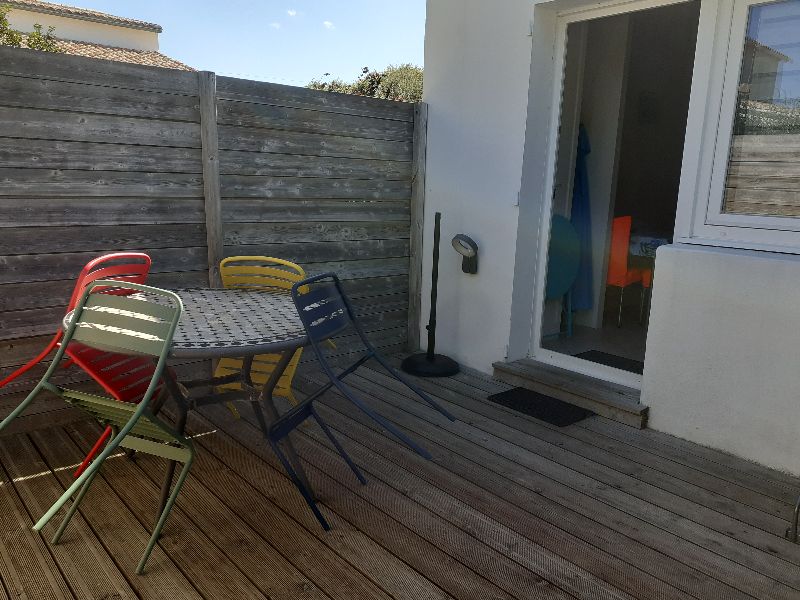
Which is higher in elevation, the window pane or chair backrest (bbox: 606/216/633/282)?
the window pane

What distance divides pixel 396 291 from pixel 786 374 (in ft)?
8.11

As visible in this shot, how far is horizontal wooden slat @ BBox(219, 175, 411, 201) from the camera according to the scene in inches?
131

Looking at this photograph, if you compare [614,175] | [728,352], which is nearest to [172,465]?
[728,352]

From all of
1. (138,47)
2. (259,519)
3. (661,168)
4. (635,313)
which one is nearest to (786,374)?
(259,519)

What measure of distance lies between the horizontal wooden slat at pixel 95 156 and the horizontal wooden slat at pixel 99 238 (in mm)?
293

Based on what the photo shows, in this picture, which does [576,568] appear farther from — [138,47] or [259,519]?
[138,47]

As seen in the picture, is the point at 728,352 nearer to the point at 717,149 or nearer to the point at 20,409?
the point at 717,149

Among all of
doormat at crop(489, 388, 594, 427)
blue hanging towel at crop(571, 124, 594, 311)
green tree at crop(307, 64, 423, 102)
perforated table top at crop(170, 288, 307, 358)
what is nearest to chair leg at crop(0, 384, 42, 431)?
perforated table top at crop(170, 288, 307, 358)

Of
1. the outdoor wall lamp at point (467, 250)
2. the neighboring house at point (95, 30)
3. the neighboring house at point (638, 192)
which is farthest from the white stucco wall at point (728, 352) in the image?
the neighboring house at point (95, 30)

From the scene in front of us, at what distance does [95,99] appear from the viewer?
109 inches

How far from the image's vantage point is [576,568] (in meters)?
1.90

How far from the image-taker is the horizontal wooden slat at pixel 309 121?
3.25m

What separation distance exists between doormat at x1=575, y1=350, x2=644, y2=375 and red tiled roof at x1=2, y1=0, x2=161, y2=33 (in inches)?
821

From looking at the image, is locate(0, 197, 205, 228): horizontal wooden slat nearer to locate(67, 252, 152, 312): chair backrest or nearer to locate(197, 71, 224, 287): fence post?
locate(197, 71, 224, 287): fence post
